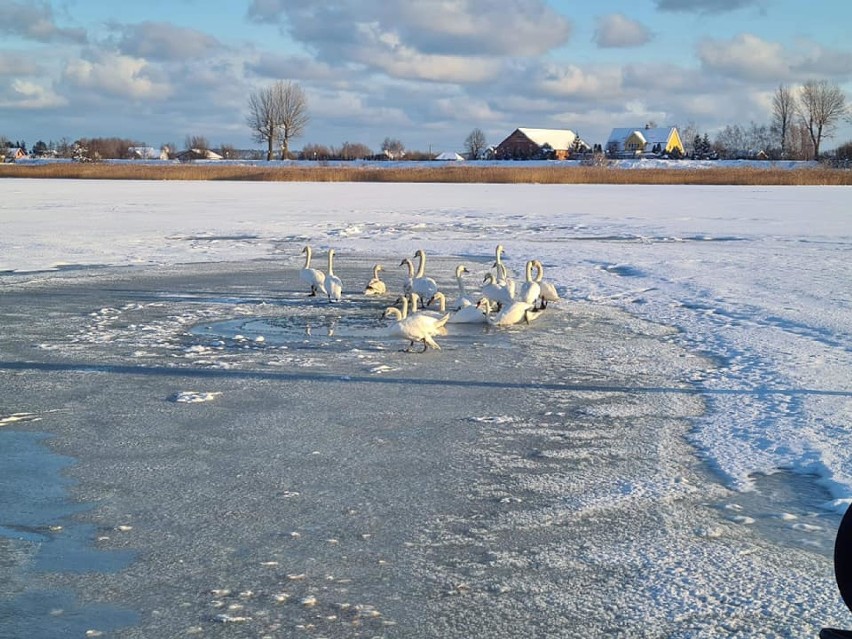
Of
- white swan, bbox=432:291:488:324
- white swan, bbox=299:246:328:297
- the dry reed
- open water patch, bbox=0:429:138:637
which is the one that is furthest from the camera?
the dry reed

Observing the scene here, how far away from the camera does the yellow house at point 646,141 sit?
85312mm

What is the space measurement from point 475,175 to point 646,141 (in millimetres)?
49453

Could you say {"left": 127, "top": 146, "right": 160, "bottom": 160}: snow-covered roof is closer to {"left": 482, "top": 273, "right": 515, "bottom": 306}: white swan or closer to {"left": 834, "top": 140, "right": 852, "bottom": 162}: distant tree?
{"left": 834, "top": 140, "right": 852, "bottom": 162}: distant tree

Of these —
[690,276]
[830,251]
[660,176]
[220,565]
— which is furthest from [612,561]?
[660,176]

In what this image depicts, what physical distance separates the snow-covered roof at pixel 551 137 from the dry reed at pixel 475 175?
4930 cm

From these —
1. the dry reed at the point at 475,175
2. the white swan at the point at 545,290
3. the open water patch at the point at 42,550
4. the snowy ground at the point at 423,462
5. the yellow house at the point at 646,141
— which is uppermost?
the yellow house at the point at 646,141

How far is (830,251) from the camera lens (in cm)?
1359

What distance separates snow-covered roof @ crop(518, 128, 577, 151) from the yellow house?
5.53 m

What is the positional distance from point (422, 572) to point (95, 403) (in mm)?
3106

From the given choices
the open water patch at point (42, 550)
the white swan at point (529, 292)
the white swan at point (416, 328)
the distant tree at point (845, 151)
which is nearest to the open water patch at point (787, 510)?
the open water patch at point (42, 550)

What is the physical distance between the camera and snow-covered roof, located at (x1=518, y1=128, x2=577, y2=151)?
9275cm

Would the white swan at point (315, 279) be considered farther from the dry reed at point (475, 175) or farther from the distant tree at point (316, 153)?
the distant tree at point (316, 153)

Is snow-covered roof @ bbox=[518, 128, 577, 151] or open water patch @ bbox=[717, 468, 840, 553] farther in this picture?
snow-covered roof @ bbox=[518, 128, 577, 151]

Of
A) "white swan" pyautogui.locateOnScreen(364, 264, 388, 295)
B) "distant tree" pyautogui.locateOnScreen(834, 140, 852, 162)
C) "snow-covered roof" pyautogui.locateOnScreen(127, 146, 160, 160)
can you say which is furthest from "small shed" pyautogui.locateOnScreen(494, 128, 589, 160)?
"white swan" pyautogui.locateOnScreen(364, 264, 388, 295)
